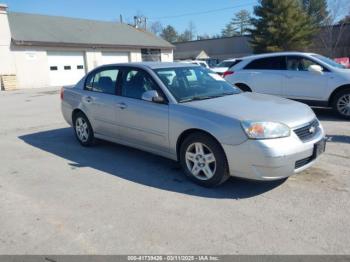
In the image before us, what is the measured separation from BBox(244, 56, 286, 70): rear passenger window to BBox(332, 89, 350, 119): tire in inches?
61.9

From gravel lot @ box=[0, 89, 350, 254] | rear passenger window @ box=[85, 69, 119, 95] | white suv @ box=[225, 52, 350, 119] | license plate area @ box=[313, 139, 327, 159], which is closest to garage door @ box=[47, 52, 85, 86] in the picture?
white suv @ box=[225, 52, 350, 119]

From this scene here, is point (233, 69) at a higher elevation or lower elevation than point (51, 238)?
higher

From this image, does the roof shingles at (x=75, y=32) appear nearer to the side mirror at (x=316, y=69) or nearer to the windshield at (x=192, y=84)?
the side mirror at (x=316, y=69)

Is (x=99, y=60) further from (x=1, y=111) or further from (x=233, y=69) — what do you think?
(x=233, y=69)

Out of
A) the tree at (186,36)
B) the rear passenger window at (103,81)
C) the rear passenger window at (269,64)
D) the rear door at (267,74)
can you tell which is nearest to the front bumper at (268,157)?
the rear passenger window at (103,81)

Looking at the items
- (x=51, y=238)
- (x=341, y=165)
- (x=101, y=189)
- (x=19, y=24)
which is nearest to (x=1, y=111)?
(x=101, y=189)

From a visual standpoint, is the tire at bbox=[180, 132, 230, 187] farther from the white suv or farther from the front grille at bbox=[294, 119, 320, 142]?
the white suv

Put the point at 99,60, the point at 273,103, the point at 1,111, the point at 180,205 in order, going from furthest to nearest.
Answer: the point at 99,60, the point at 1,111, the point at 273,103, the point at 180,205

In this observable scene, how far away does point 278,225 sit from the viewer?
3.53m

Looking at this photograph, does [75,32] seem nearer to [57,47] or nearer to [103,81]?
[57,47]

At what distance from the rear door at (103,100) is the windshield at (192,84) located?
103 cm

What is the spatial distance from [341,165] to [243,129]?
2.01m

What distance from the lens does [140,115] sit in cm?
524

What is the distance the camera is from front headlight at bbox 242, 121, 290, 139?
4.04 meters
